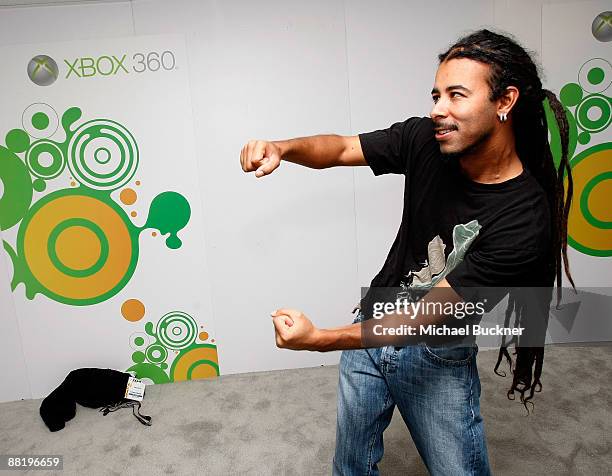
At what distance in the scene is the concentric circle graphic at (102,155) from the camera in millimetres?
2545

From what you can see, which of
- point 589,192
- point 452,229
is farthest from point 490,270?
point 589,192

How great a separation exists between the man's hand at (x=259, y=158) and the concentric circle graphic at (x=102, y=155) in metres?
1.34

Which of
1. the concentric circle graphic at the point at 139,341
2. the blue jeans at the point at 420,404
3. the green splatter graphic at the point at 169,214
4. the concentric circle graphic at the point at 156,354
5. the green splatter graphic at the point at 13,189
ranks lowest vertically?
the concentric circle graphic at the point at 156,354

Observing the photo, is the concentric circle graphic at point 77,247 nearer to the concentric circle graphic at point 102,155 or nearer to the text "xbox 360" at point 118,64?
the concentric circle graphic at point 102,155

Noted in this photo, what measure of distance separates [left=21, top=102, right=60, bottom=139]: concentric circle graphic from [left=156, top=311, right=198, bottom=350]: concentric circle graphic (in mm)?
1104

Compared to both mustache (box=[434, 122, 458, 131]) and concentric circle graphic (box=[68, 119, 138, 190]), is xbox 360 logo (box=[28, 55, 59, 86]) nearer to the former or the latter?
concentric circle graphic (box=[68, 119, 138, 190])

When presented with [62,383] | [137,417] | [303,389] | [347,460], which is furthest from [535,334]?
[62,383]

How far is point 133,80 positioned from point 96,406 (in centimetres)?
165

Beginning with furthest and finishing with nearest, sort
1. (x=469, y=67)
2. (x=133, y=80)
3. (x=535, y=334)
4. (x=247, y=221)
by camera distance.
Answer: (x=247, y=221) < (x=133, y=80) < (x=535, y=334) < (x=469, y=67)

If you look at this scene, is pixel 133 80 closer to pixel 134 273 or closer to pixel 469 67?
pixel 134 273

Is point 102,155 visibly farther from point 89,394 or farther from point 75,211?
point 89,394

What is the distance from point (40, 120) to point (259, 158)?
1.62 metres

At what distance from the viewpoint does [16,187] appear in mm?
2566

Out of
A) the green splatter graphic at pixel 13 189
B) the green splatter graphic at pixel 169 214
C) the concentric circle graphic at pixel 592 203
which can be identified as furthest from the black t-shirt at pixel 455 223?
the green splatter graphic at pixel 13 189
